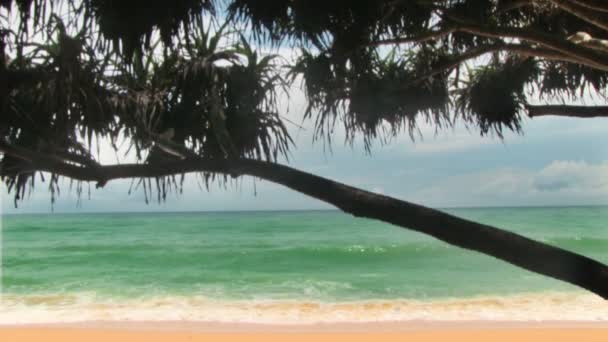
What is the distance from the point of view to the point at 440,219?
112cm

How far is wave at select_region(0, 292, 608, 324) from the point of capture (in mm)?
7152

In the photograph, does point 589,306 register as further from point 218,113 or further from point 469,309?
point 218,113

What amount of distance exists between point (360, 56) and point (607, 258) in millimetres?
16207

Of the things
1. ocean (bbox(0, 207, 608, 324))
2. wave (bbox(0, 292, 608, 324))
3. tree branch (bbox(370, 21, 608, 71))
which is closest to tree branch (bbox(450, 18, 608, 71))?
tree branch (bbox(370, 21, 608, 71))

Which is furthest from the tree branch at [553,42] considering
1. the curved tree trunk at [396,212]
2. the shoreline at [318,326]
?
the shoreline at [318,326]

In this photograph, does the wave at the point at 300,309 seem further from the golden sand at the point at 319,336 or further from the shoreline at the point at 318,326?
the golden sand at the point at 319,336

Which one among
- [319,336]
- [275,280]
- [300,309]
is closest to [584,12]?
[319,336]

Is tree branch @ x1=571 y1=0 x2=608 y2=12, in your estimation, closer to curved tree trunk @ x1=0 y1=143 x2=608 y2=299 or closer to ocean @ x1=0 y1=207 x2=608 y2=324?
curved tree trunk @ x1=0 y1=143 x2=608 y2=299

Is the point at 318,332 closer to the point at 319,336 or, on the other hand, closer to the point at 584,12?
the point at 319,336

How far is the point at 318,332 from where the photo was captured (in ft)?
19.3

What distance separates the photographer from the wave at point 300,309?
23.5ft

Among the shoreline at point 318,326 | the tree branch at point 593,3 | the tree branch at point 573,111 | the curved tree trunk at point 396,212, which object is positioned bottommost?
the shoreline at point 318,326

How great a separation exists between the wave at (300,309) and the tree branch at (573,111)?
5.08m

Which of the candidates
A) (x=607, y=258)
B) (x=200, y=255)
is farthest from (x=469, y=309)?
(x=200, y=255)
